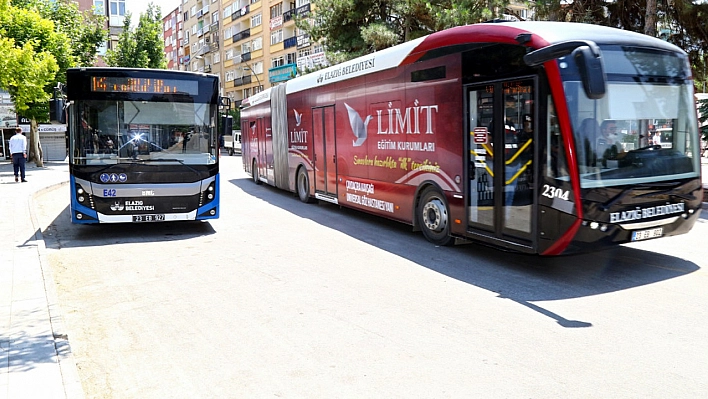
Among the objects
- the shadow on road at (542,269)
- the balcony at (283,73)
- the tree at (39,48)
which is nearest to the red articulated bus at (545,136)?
the shadow on road at (542,269)

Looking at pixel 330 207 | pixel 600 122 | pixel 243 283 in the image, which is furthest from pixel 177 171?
pixel 600 122

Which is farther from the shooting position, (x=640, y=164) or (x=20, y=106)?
(x=20, y=106)

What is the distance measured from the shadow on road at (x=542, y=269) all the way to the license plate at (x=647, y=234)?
500 mm

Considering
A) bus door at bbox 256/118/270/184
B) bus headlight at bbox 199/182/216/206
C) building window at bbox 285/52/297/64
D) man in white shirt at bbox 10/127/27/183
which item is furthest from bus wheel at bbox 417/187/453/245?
building window at bbox 285/52/297/64

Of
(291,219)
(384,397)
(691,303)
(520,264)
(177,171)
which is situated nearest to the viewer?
(384,397)

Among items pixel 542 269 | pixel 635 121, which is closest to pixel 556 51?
pixel 635 121

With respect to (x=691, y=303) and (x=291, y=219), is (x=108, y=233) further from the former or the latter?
(x=691, y=303)

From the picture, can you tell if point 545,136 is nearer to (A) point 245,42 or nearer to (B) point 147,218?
(B) point 147,218

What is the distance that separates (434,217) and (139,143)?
514 centimetres

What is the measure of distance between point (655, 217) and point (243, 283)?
495 centimetres

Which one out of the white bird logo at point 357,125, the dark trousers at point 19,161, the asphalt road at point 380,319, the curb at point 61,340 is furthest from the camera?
the dark trousers at point 19,161

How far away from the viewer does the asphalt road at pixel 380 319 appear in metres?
4.56

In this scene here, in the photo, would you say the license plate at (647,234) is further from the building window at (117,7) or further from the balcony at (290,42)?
the building window at (117,7)

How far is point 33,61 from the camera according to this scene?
28.2 meters
